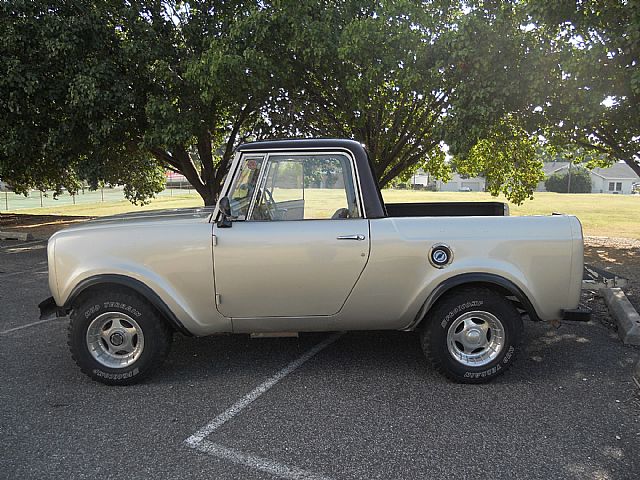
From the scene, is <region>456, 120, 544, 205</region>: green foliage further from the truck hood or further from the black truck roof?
the truck hood

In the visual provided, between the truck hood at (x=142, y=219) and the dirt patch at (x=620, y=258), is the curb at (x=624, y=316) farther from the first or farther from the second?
the truck hood at (x=142, y=219)

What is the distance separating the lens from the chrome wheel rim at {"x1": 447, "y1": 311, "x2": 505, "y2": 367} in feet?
13.2

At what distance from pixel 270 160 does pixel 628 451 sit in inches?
128

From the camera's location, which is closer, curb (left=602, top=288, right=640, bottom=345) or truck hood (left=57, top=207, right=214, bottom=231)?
truck hood (left=57, top=207, right=214, bottom=231)

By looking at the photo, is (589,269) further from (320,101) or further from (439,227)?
(320,101)

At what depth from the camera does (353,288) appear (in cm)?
401

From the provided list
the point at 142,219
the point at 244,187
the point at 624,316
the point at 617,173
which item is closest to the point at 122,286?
the point at 142,219

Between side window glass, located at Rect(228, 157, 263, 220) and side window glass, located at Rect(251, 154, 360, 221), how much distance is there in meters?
0.07

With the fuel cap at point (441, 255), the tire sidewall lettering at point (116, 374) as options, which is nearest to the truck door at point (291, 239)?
the fuel cap at point (441, 255)

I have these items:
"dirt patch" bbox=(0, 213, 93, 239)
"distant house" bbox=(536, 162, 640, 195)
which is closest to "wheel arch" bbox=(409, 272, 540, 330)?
"dirt patch" bbox=(0, 213, 93, 239)

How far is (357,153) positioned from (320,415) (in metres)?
2.10

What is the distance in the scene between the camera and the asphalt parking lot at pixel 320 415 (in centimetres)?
295

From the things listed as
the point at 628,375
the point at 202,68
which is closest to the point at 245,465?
the point at 628,375

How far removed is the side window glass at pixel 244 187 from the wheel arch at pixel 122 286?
3.08 ft
